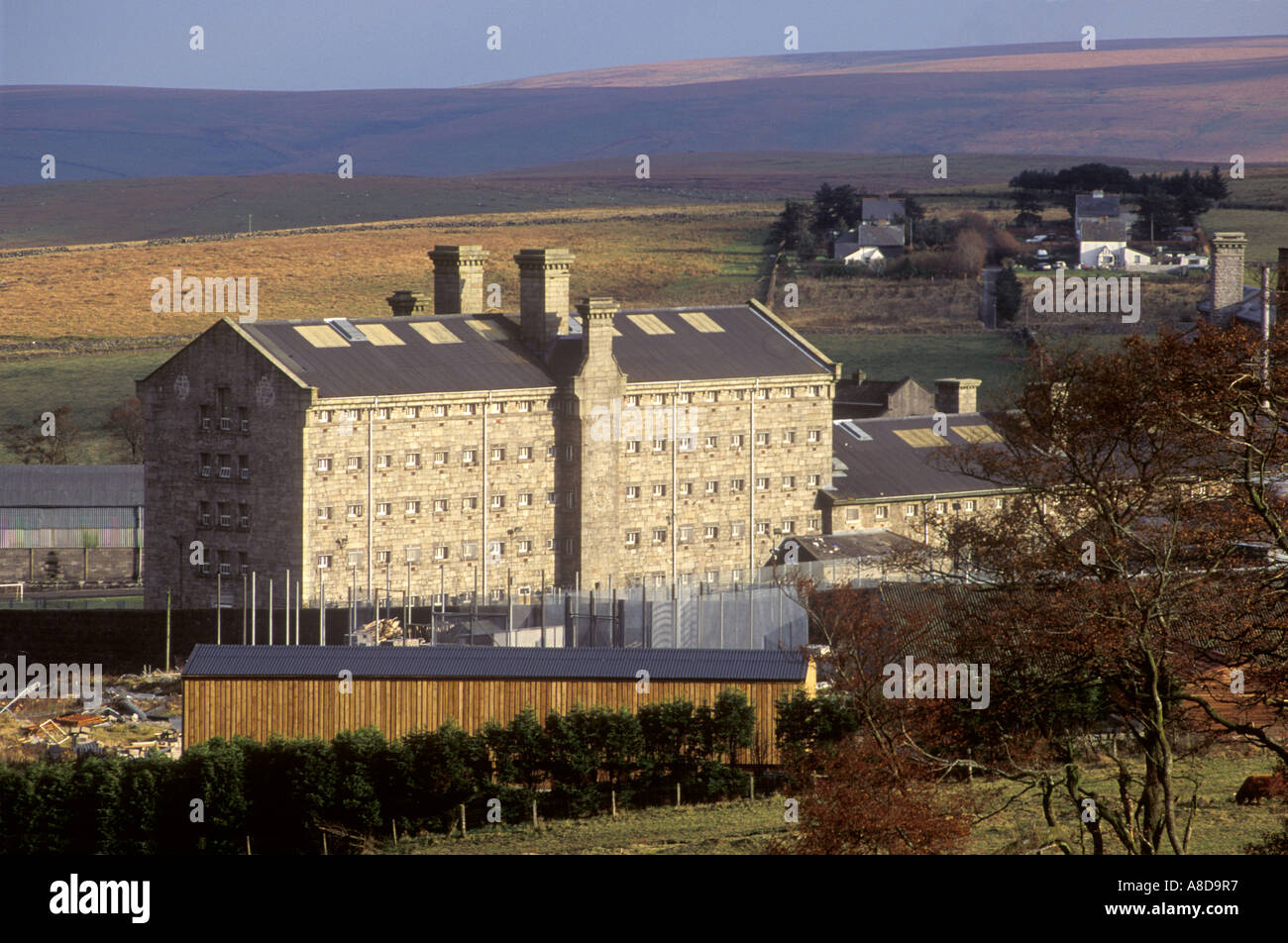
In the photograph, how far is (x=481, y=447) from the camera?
3423 inches

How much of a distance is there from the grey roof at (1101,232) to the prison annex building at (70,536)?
99.6 m

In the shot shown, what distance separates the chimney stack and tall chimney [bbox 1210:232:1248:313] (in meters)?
21.8

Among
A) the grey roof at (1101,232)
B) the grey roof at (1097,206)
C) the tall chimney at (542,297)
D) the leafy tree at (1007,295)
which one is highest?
the grey roof at (1097,206)

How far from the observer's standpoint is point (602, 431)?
89.9 metres

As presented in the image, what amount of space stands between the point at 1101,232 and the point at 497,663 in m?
133

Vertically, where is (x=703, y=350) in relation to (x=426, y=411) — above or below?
above

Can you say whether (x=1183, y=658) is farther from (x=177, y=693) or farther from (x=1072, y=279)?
(x=1072, y=279)

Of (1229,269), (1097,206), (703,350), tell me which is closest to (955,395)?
(703,350)

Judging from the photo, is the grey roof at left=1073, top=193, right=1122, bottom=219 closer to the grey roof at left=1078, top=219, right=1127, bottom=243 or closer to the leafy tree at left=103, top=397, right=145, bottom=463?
the grey roof at left=1078, top=219, right=1127, bottom=243

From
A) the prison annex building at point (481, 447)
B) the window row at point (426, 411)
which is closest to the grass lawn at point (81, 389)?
the prison annex building at point (481, 447)

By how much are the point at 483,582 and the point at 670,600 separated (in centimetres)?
1799

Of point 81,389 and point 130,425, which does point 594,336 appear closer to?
point 130,425

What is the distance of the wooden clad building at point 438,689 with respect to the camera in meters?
53.0

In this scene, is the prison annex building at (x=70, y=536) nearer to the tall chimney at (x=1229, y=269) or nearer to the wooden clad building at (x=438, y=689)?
the wooden clad building at (x=438, y=689)
